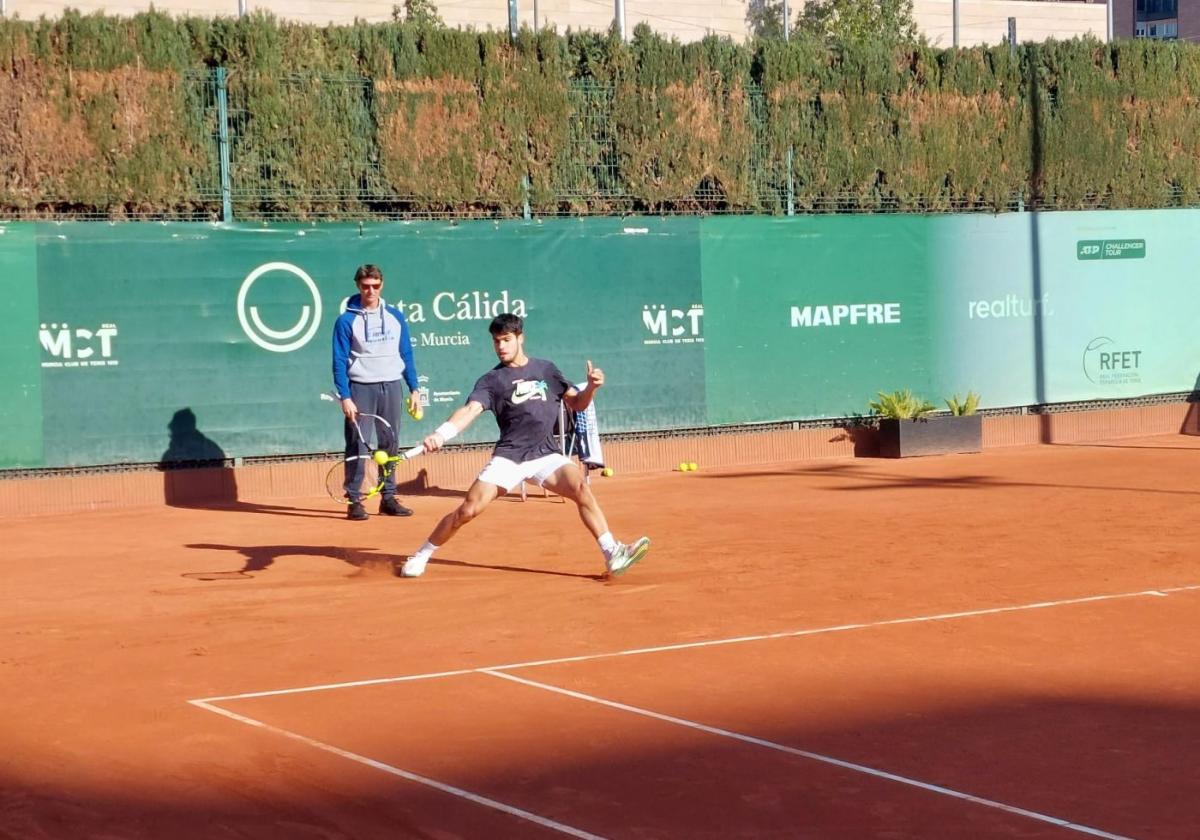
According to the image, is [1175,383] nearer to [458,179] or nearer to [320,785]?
[458,179]

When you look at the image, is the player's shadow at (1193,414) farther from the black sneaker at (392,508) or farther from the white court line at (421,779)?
the white court line at (421,779)

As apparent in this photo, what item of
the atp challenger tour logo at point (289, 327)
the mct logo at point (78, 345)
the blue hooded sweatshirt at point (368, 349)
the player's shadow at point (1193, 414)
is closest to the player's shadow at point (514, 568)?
the blue hooded sweatshirt at point (368, 349)

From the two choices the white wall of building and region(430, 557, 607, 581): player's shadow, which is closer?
region(430, 557, 607, 581): player's shadow

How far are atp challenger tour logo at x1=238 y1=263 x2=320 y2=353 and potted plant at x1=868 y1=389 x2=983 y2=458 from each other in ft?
21.6

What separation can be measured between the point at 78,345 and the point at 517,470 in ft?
21.0

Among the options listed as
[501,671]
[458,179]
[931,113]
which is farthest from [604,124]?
A: [501,671]

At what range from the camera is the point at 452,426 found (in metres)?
9.99

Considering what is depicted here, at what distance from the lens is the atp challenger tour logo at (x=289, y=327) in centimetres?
1567

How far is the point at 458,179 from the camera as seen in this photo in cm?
1714

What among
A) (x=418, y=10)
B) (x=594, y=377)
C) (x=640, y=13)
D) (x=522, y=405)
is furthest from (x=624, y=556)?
(x=640, y=13)

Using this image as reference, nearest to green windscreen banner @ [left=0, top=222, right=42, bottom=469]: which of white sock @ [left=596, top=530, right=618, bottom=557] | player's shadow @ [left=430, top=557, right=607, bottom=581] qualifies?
player's shadow @ [left=430, top=557, right=607, bottom=581]

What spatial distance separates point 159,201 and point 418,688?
9.66 meters

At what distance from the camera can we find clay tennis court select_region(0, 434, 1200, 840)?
555cm

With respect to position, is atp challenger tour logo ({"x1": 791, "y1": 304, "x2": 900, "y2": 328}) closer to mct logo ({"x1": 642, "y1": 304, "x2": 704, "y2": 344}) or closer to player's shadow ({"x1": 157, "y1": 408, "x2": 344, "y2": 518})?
mct logo ({"x1": 642, "y1": 304, "x2": 704, "y2": 344})
